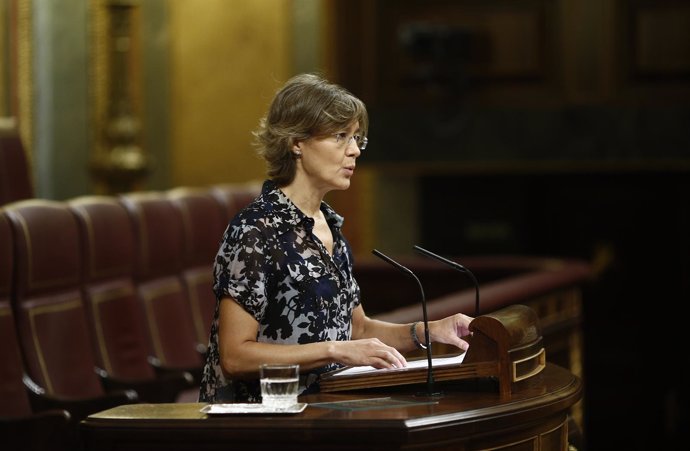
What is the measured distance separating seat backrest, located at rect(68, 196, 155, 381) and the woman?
1.38m

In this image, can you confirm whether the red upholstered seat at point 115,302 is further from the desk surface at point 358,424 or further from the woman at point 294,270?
the desk surface at point 358,424

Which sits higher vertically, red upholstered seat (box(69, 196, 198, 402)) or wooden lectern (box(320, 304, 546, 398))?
wooden lectern (box(320, 304, 546, 398))

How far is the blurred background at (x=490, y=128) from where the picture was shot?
17.1 ft

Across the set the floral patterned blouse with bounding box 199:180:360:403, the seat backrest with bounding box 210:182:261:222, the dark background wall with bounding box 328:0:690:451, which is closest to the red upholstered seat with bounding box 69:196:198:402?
the seat backrest with bounding box 210:182:261:222

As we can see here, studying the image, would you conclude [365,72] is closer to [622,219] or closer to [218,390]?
[622,219]

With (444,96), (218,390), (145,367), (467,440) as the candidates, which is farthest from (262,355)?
(444,96)

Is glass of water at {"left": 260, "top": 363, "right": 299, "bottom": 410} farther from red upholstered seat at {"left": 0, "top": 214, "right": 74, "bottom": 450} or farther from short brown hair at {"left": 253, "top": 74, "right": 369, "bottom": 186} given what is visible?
red upholstered seat at {"left": 0, "top": 214, "right": 74, "bottom": 450}

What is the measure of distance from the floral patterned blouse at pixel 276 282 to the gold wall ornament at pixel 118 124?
11.5 feet

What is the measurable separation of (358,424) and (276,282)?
Result: 0.28 metres

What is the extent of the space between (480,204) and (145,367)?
94.7 inches

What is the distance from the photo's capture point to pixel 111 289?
335 cm

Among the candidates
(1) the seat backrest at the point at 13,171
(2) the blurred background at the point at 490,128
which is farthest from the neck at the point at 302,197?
(2) the blurred background at the point at 490,128

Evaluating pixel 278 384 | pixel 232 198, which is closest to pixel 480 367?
pixel 278 384

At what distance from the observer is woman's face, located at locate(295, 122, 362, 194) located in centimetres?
181
